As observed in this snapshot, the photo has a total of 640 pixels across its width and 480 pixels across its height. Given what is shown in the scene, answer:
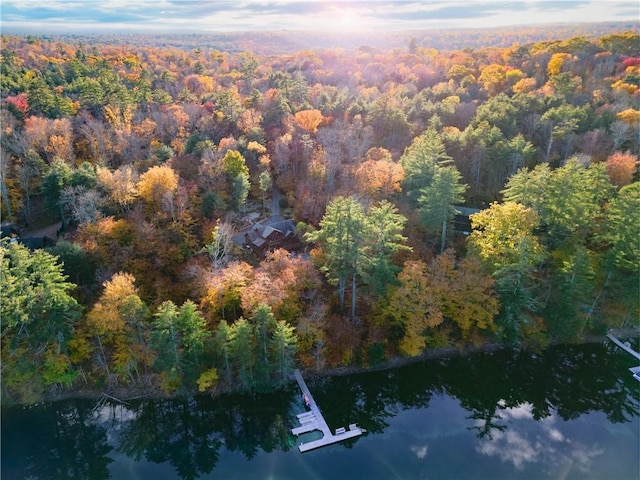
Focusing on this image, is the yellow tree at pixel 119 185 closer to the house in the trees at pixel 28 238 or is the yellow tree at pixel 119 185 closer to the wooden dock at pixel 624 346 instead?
the house in the trees at pixel 28 238

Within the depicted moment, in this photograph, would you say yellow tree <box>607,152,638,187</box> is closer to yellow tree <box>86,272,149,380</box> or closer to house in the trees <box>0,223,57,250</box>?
yellow tree <box>86,272,149,380</box>

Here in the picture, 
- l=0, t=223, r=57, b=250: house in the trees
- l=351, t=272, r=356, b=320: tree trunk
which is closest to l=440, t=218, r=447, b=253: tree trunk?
l=351, t=272, r=356, b=320: tree trunk

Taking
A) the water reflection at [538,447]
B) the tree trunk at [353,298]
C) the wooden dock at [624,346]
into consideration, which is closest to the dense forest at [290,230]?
the tree trunk at [353,298]

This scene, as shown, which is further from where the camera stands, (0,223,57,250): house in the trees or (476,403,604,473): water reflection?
(0,223,57,250): house in the trees

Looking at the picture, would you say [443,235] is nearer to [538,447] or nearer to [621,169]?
[538,447]

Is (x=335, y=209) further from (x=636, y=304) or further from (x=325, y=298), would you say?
(x=636, y=304)

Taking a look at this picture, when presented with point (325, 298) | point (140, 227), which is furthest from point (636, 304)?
point (140, 227)
